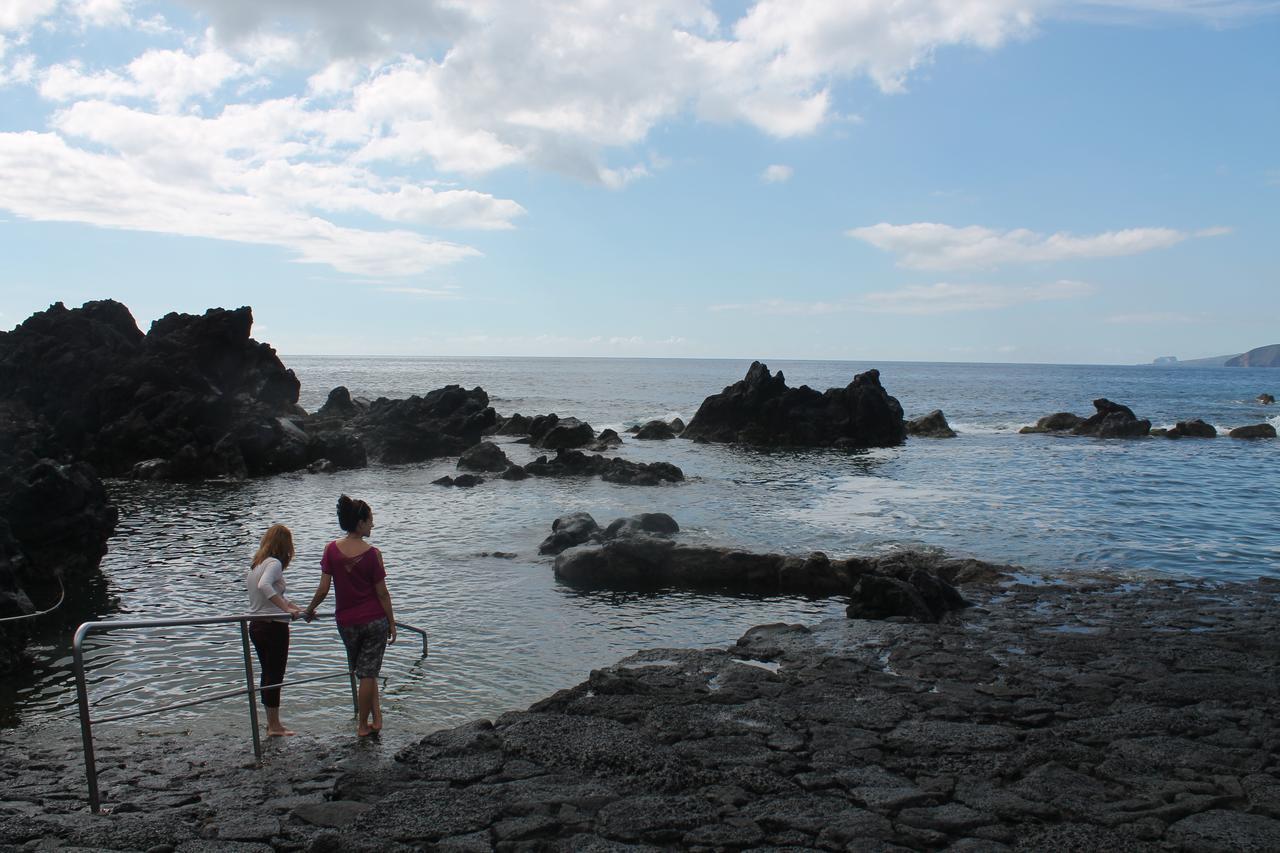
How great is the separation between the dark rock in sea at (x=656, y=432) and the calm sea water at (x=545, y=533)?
6.51 meters

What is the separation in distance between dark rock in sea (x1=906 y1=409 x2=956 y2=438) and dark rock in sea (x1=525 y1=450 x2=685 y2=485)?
2685 cm

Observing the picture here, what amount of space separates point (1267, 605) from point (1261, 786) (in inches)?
371

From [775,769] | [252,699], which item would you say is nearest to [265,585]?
[252,699]

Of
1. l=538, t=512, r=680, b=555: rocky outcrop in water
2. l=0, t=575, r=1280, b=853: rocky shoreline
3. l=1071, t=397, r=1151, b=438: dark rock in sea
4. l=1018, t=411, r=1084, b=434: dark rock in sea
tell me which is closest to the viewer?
l=0, t=575, r=1280, b=853: rocky shoreline

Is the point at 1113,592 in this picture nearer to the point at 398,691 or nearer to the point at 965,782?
the point at 965,782

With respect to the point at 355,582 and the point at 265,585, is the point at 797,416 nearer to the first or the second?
the point at 355,582

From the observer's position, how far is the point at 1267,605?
15.0 metres

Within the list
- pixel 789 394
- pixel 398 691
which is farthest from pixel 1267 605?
pixel 789 394

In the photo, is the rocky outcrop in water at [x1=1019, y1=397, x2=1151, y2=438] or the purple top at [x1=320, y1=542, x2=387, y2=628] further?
the rocky outcrop in water at [x1=1019, y1=397, x2=1151, y2=438]

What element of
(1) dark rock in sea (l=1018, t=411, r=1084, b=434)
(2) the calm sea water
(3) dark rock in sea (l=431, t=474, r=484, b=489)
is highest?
(1) dark rock in sea (l=1018, t=411, r=1084, b=434)

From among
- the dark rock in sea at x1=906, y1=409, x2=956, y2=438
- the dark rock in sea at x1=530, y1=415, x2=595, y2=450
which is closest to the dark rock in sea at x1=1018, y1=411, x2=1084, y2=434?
the dark rock in sea at x1=906, y1=409, x2=956, y2=438

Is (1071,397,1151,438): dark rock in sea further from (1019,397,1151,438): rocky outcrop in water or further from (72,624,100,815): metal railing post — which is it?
(72,624,100,815): metal railing post

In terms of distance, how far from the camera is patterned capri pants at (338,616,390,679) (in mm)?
8992

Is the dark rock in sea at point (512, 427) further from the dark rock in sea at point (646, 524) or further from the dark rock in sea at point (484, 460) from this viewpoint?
the dark rock in sea at point (646, 524)
